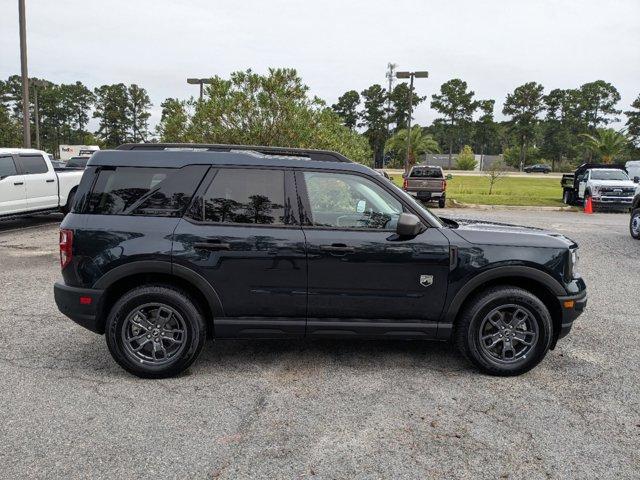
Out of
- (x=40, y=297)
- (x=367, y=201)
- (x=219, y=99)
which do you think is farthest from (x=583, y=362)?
(x=219, y=99)

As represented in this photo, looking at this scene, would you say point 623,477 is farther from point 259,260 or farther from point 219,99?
point 219,99

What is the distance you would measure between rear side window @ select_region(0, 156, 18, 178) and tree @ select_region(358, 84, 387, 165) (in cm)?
8446

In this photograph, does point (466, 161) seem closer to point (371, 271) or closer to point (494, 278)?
point (494, 278)

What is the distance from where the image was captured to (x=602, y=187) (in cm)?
1988

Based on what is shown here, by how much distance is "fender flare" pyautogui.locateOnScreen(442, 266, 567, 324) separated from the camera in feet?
13.5

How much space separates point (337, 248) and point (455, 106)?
10150 cm

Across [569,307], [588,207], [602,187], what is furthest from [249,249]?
[602,187]

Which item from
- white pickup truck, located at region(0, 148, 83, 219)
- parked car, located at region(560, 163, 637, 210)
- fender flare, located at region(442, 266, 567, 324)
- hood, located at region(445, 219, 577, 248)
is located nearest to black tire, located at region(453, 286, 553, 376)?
fender flare, located at region(442, 266, 567, 324)

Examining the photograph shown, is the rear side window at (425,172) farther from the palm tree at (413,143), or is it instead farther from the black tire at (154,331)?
the palm tree at (413,143)

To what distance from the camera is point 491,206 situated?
20.9 m

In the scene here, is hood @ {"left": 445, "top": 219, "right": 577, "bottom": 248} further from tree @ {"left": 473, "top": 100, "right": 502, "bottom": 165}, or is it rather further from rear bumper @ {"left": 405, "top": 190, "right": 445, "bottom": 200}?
tree @ {"left": 473, "top": 100, "right": 502, "bottom": 165}

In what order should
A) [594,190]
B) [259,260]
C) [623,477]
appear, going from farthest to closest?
1. [594,190]
2. [259,260]
3. [623,477]

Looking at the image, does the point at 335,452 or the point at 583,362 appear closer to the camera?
the point at 335,452

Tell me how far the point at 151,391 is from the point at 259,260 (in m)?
1.27
